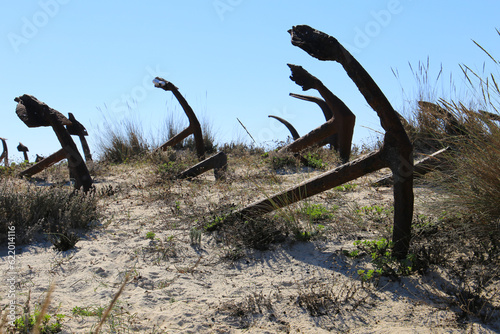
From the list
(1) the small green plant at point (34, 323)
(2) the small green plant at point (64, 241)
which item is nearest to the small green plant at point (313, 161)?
(2) the small green plant at point (64, 241)

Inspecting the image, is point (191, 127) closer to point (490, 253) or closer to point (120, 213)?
point (120, 213)

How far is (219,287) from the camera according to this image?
2992 mm

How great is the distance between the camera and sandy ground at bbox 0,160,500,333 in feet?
8.14

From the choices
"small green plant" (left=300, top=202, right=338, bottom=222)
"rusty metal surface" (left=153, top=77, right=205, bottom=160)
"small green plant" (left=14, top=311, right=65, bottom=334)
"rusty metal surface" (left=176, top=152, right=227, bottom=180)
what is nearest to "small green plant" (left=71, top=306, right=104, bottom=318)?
"small green plant" (left=14, top=311, right=65, bottom=334)

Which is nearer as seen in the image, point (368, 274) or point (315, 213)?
point (368, 274)

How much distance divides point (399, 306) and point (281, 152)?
429 centimetres

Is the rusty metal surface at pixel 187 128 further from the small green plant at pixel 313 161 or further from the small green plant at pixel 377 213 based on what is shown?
the small green plant at pixel 377 213

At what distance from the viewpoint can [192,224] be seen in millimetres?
4211

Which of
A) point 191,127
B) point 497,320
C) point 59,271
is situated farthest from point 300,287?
point 191,127

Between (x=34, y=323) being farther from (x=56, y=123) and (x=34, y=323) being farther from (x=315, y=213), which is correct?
(x=56, y=123)

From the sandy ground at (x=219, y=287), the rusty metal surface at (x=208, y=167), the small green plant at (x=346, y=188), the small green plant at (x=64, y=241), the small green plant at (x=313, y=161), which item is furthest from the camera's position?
the small green plant at (x=313, y=161)

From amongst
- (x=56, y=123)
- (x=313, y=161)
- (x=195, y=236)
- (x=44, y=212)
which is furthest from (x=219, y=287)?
(x=313, y=161)

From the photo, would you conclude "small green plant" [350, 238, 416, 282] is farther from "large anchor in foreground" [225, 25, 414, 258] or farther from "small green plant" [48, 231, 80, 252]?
"small green plant" [48, 231, 80, 252]

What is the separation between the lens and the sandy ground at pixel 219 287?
8.14ft
